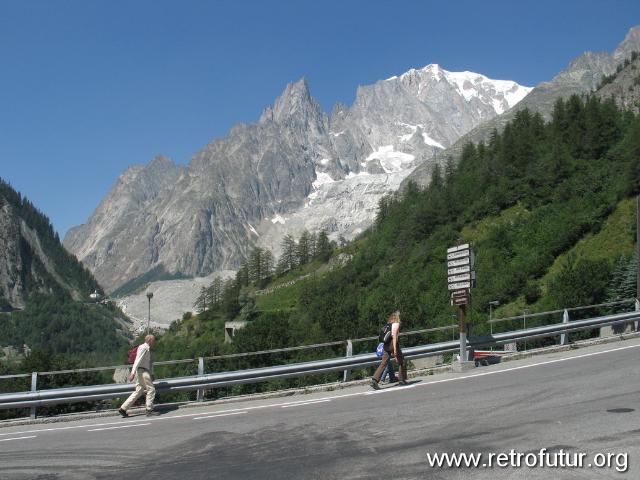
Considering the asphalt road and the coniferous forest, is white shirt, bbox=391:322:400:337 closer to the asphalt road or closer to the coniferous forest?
the asphalt road

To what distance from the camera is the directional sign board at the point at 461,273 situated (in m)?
18.0

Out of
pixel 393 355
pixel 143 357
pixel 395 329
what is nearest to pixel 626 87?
pixel 395 329

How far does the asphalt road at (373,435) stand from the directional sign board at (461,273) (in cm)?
284

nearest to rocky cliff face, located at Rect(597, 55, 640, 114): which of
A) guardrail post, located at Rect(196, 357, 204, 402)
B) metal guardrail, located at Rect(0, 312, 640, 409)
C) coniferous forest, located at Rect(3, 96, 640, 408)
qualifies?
coniferous forest, located at Rect(3, 96, 640, 408)

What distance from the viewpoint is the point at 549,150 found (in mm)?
86312

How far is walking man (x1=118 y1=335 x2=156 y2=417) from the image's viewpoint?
15344mm

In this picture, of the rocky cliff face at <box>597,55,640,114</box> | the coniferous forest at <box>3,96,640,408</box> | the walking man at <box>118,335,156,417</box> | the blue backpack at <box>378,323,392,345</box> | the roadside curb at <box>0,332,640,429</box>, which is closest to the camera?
the walking man at <box>118,335,156,417</box>

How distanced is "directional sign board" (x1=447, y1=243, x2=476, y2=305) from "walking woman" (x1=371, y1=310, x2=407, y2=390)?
7.60 feet

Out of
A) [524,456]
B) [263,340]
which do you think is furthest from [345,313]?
[524,456]

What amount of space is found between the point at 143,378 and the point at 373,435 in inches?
283

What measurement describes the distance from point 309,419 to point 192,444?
262cm

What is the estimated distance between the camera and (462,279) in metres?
18.3

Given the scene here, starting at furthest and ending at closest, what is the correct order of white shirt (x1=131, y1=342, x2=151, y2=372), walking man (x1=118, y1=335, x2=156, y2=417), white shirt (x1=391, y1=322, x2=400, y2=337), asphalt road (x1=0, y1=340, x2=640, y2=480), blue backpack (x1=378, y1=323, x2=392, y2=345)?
blue backpack (x1=378, y1=323, x2=392, y2=345) → white shirt (x1=391, y1=322, x2=400, y2=337) → white shirt (x1=131, y1=342, x2=151, y2=372) → walking man (x1=118, y1=335, x2=156, y2=417) → asphalt road (x1=0, y1=340, x2=640, y2=480)

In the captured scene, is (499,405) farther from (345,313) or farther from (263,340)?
(345,313)
